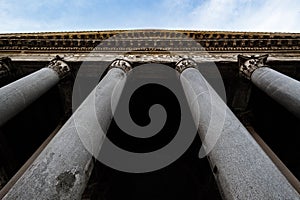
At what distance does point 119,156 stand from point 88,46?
481 cm

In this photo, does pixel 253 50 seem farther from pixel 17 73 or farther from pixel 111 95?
pixel 17 73

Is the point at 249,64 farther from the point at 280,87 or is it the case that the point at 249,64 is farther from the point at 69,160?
the point at 69,160

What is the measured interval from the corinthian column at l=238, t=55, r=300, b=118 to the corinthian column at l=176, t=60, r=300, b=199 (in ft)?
5.29

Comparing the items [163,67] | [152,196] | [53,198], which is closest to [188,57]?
[163,67]

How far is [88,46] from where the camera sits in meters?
10.1

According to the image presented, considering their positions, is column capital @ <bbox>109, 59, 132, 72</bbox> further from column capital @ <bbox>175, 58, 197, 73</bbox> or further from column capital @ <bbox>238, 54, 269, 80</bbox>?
column capital @ <bbox>238, 54, 269, 80</bbox>

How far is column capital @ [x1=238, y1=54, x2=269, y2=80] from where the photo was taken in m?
8.20

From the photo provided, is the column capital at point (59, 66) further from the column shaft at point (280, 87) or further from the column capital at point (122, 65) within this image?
the column shaft at point (280, 87)

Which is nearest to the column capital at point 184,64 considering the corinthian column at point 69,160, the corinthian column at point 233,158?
the corinthian column at point 233,158

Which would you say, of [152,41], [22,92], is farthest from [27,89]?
[152,41]

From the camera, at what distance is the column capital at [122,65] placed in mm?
8484

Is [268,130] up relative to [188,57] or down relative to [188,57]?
down

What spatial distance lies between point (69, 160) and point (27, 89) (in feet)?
11.4

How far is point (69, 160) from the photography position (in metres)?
4.34
